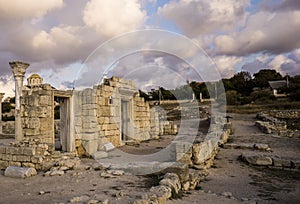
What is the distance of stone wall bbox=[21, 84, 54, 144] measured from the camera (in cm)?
873

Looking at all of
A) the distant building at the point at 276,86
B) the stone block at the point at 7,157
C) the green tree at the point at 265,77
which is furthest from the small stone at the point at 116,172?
the green tree at the point at 265,77

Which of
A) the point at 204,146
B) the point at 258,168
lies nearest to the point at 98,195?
the point at 204,146

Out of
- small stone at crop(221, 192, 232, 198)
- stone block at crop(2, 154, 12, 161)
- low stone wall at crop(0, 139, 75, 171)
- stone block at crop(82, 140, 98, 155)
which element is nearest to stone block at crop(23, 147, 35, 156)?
low stone wall at crop(0, 139, 75, 171)

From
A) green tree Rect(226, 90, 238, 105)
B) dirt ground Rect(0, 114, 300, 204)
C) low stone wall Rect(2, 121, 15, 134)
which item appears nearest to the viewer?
dirt ground Rect(0, 114, 300, 204)

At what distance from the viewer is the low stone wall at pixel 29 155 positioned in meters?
7.66

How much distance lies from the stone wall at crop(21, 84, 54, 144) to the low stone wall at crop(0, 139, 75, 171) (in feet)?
1.71

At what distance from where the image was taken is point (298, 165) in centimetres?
823

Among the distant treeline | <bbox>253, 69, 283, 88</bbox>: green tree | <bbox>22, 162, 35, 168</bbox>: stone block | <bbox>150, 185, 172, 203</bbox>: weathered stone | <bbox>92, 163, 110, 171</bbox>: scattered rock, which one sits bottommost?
<bbox>150, 185, 172, 203</bbox>: weathered stone

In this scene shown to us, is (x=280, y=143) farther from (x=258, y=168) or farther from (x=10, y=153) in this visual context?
(x=10, y=153)

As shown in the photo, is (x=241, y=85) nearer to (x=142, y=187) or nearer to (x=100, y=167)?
(x=100, y=167)

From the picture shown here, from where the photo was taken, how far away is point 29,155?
775cm

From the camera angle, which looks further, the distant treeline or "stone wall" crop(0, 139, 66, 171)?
the distant treeline

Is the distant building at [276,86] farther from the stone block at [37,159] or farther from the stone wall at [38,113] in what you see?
the stone block at [37,159]

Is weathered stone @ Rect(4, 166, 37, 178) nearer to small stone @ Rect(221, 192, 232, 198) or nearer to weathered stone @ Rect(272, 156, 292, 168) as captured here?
small stone @ Rect(221, 192, 232, 198)
